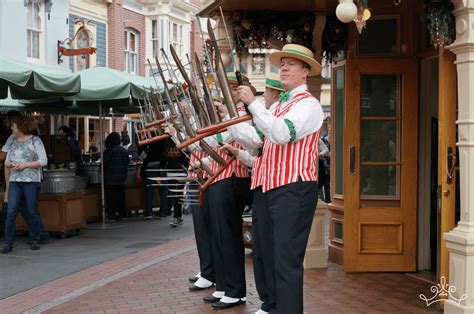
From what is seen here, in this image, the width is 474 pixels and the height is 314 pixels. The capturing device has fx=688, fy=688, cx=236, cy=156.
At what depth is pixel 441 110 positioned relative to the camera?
521 cm

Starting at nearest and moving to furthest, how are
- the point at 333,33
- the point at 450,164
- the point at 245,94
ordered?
1. the point at 245,94
2. the point at 450,164
3. the point at 333,33

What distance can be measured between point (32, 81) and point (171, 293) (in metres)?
4.12

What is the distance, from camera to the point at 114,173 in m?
11.8

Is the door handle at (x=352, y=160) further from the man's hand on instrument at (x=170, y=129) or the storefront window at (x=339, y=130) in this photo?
the man's hand on instrument at (x=170, y=129)

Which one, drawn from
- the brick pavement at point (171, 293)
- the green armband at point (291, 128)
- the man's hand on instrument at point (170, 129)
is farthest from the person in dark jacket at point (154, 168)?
the green armband at point (291, 128)

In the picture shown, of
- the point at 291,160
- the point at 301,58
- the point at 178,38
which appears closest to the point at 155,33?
the point at 178,38

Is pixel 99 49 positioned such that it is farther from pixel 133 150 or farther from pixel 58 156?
pixel 58 156

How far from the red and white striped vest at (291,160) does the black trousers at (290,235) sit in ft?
0.16

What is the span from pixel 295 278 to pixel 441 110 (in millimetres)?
1801

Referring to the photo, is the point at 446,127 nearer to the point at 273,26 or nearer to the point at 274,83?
the point at 274,83

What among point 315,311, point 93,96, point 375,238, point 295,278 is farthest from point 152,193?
point 295,278

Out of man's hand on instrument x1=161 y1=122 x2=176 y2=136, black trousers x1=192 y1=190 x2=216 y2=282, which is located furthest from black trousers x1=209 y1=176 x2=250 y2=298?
man's hand on instrument x1=161 y1=122 x2=176 y2=136

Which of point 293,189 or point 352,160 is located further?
point 352,160

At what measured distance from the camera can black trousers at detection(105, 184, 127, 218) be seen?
1202 cm
